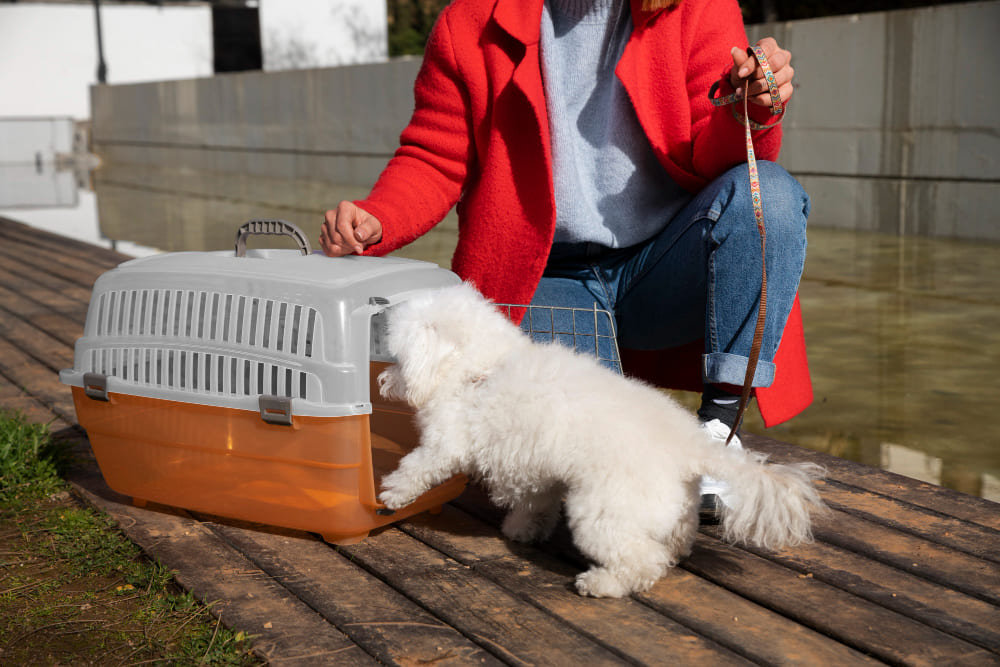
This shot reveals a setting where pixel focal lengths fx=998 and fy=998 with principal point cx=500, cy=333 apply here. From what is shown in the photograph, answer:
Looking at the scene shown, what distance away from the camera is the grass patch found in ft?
4.57

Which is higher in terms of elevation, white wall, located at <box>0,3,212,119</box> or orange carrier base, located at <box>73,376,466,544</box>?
white wall, located at <box>0,3,212,119</box>

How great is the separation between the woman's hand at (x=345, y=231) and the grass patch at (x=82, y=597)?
63 centimetres

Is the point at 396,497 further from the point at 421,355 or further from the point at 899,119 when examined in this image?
the point at 899,119

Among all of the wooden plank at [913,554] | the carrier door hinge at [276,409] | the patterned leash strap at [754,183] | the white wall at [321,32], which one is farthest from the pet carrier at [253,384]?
the white wall at [321,32]

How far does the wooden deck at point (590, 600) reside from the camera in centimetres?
136

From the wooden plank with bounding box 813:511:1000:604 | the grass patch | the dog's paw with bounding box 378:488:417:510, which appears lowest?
the grass patch

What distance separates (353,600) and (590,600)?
0.36m

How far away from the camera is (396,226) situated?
6.43 ft

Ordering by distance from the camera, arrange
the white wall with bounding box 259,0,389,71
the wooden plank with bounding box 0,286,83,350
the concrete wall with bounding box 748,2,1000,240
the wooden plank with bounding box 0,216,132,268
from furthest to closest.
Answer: the white wall with bounding box 259,0,389,71 → the concrete wall with bounding box 748,2,1000,240 → the wooden plank with bounding box 0,216,132,268 → the wooden plank with bounding box 0,286,83,350

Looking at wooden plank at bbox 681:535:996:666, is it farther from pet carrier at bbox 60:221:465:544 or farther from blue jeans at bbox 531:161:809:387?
pet carrier at bbox 60:221:465:544

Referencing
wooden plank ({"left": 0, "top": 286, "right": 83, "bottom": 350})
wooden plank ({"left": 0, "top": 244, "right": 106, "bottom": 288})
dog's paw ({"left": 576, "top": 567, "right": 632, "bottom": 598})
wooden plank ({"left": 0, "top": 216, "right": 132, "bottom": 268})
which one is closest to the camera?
dog's paw ({"left": 576, "top": 567, "right": 632, "bottom": 598})

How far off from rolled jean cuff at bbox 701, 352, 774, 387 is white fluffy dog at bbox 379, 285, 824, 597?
230mm

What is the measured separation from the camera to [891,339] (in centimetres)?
367

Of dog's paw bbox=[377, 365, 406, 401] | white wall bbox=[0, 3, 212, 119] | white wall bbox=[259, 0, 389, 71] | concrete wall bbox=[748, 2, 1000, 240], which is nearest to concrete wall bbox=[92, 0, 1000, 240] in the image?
concrete wall bbox=[748, 2, 1000, 240]
